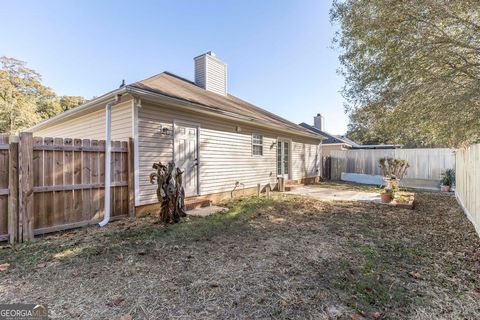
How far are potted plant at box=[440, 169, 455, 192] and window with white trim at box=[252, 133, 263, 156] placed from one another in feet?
27.2

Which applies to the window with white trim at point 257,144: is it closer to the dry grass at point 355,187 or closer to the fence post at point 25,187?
the dry grass at point 355,187

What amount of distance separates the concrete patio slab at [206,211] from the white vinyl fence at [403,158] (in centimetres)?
1081

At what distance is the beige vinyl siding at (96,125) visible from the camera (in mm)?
5867

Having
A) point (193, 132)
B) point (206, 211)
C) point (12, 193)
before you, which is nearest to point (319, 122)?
point (193, 132)

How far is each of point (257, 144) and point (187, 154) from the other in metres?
3.67

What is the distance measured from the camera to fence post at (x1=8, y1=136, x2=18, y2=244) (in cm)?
387

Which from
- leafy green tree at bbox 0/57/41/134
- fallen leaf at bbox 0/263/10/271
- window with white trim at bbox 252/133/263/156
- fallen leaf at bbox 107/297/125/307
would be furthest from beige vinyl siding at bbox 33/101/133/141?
leafy green tree at bbox 0/57/41/134

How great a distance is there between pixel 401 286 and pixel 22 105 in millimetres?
26058

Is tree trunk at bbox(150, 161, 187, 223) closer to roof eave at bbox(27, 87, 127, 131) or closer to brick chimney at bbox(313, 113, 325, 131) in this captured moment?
roof eave at bbox(27, 87, 127, 131)

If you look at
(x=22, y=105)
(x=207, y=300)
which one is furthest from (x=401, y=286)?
(x=22, y=105)

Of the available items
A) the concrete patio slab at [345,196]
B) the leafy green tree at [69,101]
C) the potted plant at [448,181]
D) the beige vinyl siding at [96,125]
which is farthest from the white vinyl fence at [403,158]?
the leafy green tree at [69,101]

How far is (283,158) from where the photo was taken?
37.1 feet

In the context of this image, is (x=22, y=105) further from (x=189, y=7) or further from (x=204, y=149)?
(x=204, y=149)

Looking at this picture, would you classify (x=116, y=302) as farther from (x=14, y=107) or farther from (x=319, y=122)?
(x=319, y=122)
